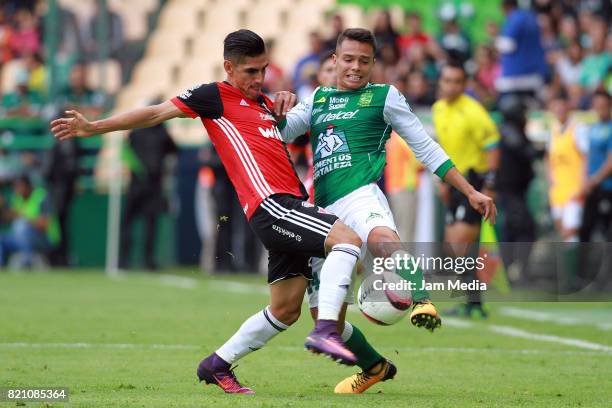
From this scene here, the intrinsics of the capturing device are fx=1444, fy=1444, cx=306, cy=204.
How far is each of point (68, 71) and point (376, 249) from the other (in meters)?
17.6

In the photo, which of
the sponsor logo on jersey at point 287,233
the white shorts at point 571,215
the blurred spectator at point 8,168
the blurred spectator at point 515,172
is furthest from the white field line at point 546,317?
the blurred spectator at point 8,168

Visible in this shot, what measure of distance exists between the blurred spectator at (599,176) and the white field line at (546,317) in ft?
7.43

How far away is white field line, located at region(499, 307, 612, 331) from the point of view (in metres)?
13.0

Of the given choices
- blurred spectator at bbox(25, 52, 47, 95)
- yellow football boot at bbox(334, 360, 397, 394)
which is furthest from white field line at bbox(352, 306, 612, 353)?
blurred spectator at bbox(25, 52, 47, 95)

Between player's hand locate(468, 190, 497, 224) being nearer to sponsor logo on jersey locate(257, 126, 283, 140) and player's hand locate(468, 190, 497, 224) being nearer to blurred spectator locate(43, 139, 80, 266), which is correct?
sponsor logo on jersey locate(257, 126, 283, 140)

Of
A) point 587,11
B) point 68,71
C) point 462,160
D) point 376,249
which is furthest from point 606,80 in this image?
point 376,249

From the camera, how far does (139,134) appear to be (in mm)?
21516

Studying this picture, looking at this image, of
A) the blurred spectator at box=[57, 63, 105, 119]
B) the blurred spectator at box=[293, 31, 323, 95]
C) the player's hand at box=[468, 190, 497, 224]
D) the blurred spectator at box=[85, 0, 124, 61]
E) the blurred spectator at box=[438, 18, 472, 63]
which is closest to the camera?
the player's hand at box=[468, 190, 497, 224]

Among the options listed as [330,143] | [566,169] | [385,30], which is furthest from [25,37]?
[330,143]

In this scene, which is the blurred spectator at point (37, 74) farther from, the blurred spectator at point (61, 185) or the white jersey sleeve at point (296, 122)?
the white jersey sleeve at point (296, 122)

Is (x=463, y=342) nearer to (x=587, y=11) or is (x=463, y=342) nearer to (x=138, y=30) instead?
(x=587, y=11)

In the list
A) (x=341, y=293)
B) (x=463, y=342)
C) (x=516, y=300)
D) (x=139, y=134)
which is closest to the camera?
(x=341, y=293)

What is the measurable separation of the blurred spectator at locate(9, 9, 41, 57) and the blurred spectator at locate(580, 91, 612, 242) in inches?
496

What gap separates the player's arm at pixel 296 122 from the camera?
7.95m
